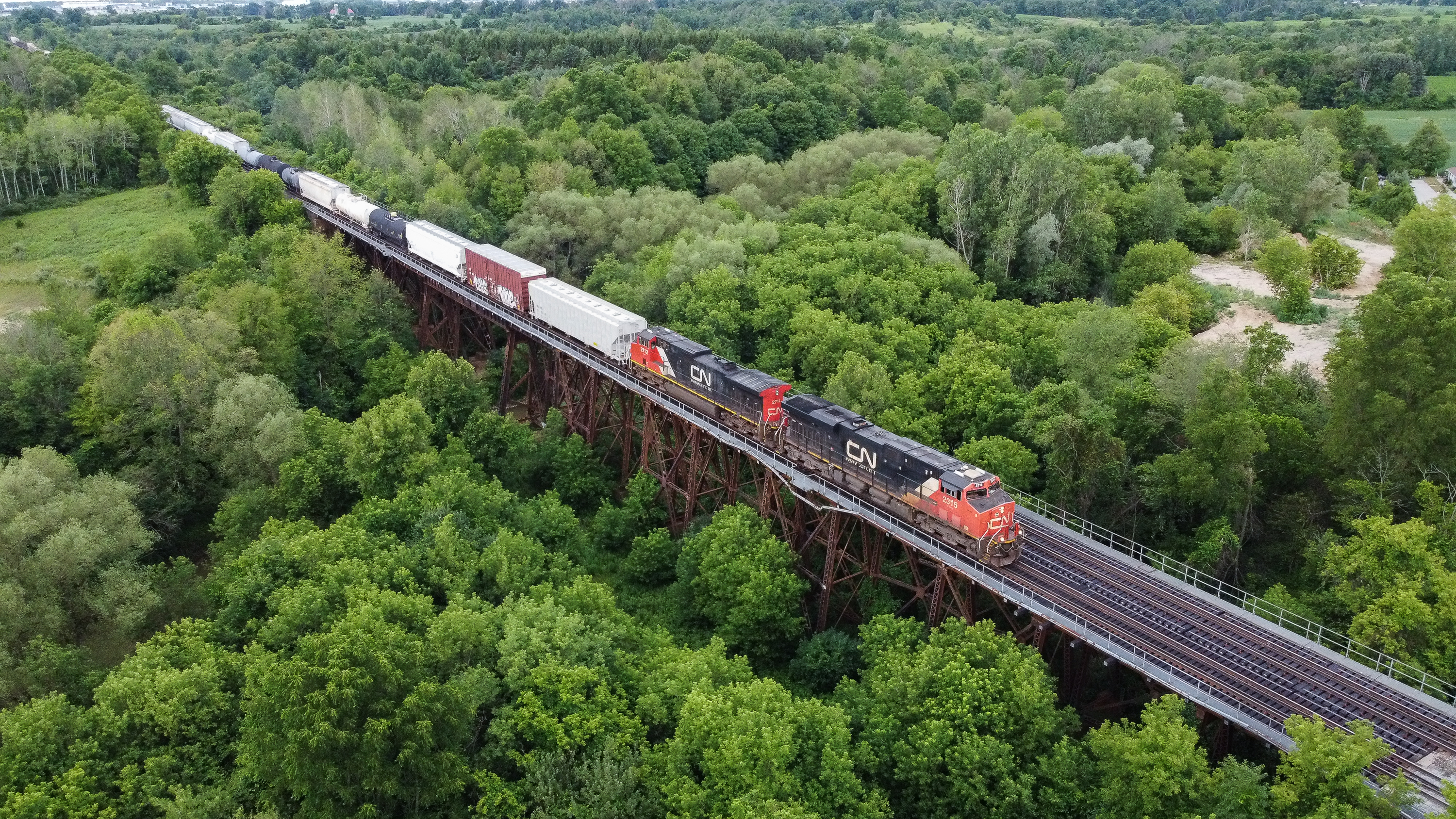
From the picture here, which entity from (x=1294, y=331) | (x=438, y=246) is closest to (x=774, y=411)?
(x=438, y=246)

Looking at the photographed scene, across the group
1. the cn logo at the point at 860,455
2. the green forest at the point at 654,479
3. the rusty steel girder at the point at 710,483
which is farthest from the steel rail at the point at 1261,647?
the cn logo at the point at 860,455

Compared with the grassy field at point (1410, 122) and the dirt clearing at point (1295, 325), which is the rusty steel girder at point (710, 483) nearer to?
the dirt clearing at point (1295, 325)

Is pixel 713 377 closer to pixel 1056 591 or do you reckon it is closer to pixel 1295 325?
pixel 1056 591

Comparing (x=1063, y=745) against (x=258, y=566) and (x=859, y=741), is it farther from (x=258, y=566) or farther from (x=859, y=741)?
(x=258, y=566)

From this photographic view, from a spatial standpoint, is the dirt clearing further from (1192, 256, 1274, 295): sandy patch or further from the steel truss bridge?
the steel truss bridge

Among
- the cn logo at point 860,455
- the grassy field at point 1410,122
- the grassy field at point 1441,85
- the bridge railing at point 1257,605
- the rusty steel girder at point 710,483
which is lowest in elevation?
the rusty steel girder at point 710,483
